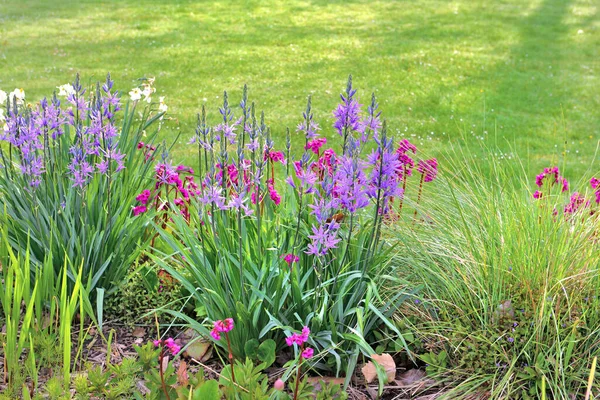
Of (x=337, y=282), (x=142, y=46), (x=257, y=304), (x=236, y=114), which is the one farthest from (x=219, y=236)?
(x=142, y=46)

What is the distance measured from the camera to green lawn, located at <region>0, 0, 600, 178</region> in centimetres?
823

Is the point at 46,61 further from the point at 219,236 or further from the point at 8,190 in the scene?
the point at 219,236

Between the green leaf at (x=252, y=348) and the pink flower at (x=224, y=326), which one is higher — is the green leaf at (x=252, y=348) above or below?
below

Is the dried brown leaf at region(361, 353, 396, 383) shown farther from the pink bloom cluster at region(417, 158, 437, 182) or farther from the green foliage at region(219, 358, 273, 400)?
the pink bloom cluster at region(417, 158, 437, 182)

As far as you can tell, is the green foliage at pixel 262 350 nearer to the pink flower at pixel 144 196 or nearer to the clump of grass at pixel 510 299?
the clump of grass at pixel 510 299

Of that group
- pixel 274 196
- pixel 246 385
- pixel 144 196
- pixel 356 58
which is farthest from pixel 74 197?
pixel 356 58

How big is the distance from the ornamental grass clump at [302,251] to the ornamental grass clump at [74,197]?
39 cm

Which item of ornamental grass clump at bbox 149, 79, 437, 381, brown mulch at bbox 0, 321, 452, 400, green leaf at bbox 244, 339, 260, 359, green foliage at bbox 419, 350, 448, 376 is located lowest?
brown mulch at bbox 0, 321, 452, 400

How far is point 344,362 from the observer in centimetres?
296

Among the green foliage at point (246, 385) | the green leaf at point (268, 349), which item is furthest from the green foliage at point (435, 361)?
the green foliage at point (246, 385)

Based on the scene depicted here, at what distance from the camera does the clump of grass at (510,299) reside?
278 cm

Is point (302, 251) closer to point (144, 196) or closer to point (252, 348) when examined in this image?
point (252, 348)

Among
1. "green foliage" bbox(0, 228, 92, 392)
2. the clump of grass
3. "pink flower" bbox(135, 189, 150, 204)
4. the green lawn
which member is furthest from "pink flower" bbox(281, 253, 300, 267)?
the green lawn

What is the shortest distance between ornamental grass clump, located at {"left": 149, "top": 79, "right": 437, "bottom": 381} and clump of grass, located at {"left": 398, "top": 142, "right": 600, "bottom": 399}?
0.69 ft
